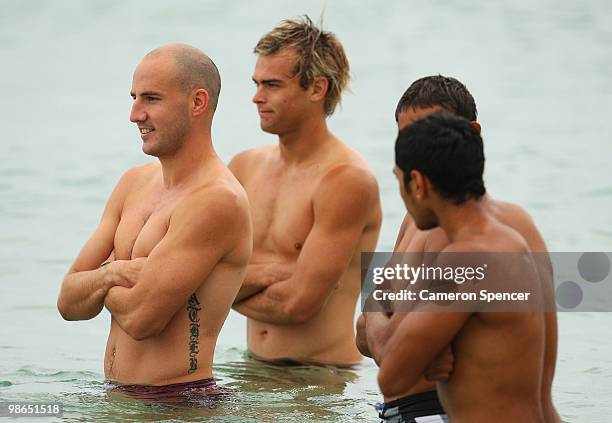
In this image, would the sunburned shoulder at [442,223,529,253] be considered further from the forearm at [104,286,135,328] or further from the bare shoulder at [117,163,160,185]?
the bare shoulder at [117,163,160,185]

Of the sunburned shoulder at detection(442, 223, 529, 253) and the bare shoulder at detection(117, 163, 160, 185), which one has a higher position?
the bare shoulder at detection(117, 163, 160, 185)

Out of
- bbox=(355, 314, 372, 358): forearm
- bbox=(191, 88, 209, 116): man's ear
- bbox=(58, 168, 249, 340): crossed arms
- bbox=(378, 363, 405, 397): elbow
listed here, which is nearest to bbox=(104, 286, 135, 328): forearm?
bbox=(58, 168, 249, 340): crossed arms

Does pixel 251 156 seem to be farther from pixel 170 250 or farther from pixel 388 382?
pixel 388 382

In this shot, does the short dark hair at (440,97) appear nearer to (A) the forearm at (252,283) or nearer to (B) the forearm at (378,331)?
(B) the forearm at (378,331)

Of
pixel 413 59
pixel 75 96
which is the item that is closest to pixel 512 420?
pixel 75 96

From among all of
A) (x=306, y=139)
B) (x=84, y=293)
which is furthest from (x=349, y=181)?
(x=84, y=293)

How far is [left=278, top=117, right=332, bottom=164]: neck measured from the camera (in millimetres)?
8320

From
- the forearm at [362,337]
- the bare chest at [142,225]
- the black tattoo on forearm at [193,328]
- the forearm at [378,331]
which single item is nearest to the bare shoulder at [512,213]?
the forearm at [378,331]

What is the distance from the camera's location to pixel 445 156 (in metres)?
5.21

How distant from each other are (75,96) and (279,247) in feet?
44.2

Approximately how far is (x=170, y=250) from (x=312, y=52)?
1982 millimetres

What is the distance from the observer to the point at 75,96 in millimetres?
21281

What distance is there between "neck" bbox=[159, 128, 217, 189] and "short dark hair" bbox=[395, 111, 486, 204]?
2011 mm

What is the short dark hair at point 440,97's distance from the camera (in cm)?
619
